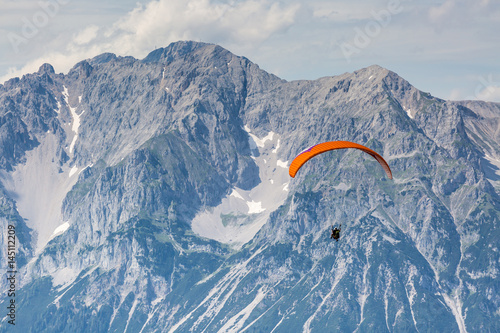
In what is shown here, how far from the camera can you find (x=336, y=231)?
654 feet

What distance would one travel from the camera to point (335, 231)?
655ft

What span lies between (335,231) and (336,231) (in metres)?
0.52
